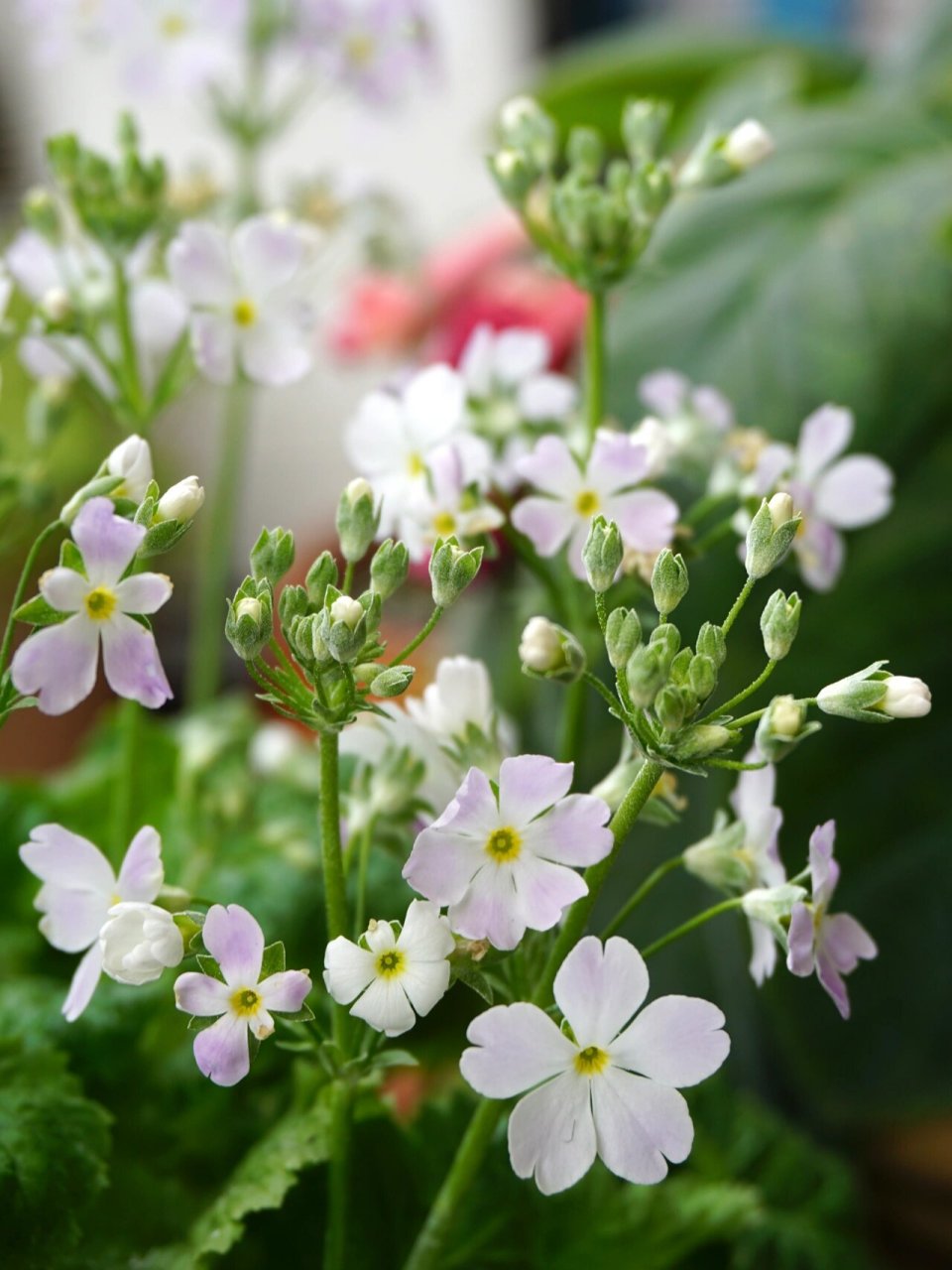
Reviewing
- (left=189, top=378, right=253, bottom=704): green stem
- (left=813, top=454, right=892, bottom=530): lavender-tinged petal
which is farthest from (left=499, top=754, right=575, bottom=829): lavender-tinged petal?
(left=189, top=378, right=253, bottom=704): green stem

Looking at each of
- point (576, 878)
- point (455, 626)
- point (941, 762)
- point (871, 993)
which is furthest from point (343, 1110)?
point (455, 626)

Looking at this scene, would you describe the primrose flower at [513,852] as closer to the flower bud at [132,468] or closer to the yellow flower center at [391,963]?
the yellow flower center at [391,963]

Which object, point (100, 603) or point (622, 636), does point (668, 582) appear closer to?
point (622, 636)

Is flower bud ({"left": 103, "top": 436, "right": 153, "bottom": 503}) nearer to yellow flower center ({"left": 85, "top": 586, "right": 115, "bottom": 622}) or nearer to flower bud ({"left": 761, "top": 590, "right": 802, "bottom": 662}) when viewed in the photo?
yellow flower center ({"left": 85, "top": 586, "right": 115, "bottom": 622})

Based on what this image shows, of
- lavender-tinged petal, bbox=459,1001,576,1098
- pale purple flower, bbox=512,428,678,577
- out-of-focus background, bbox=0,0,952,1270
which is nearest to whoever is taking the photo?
lavender-tinged petal, bbox=459,1001,576,1098

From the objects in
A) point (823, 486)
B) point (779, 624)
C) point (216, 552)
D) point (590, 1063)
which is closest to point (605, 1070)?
point (590, 1063)
